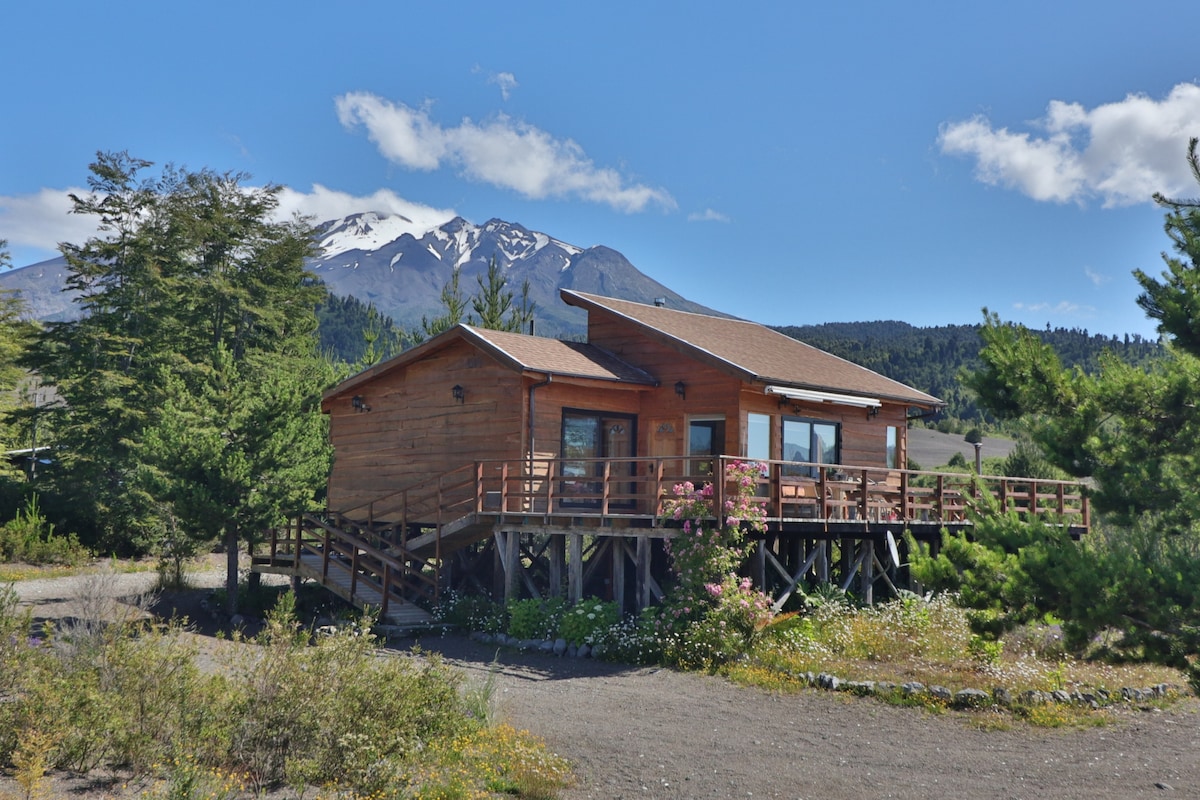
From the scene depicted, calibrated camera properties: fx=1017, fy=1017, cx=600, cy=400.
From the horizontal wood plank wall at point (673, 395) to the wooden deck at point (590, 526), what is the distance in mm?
691

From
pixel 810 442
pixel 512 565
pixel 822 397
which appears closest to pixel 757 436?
pixel 822 397

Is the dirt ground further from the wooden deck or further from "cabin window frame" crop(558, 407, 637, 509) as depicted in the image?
"cabin window frame" crop(558, 407, 637, 509)

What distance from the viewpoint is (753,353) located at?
75.7 ft

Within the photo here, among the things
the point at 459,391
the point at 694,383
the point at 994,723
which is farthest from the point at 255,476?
the point at 994,723

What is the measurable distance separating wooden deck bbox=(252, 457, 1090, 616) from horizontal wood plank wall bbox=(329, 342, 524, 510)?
1.63 feet

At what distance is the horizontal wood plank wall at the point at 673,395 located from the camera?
812 inches

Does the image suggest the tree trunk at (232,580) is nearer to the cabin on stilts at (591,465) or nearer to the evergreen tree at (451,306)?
the cabin on stilts at (591,465)

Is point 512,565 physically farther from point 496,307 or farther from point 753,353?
point 496,307

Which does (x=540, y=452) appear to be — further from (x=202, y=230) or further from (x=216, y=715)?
(x=202, y=230)

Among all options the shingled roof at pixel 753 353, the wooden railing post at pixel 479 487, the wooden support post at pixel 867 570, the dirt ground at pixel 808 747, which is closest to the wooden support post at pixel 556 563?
the wooden railing post at pixel 479 487

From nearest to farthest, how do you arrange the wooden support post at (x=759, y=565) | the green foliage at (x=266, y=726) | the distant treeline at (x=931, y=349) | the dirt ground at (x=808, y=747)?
the green foliage at (x=266, y=726) < the dirt ground at (x=808, y=747) < the wooden support post at (x=759, y=565) < the distant treeline at (x=931, y=349)

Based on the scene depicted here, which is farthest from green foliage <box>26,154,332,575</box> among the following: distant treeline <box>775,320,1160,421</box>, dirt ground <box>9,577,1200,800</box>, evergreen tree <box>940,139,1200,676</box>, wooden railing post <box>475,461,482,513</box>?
distant treeline <box>775,320,1160,421</box>

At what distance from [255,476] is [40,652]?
31.7ft

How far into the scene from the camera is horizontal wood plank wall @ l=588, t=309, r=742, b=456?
812 inches
